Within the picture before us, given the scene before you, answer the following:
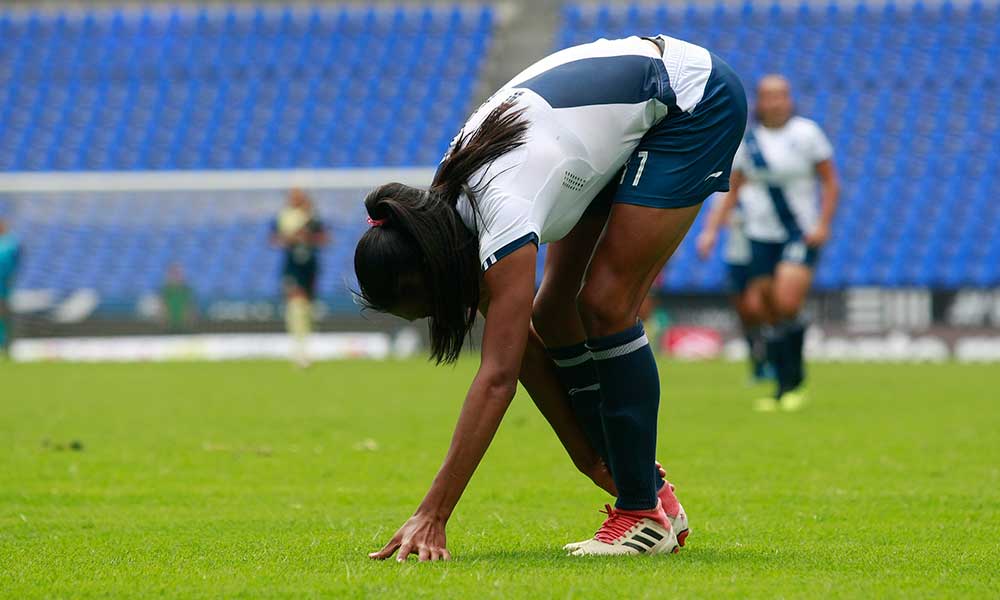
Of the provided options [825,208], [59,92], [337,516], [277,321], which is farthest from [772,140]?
[59,92]

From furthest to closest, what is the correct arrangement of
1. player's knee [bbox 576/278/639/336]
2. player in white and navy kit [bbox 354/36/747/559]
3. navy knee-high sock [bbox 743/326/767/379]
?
navy knee-high sock [bbox 743/326/767/379] < player's knee [bbox 576/278/639/336] < player in white and navy kit [bbox 354/36/747/559]

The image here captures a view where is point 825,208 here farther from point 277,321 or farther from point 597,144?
point 277,321

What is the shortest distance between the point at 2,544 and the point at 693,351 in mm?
15951

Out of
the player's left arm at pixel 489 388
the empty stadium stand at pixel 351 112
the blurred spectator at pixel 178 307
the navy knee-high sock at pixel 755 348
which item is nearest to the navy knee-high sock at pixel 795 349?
the navy knee-high sock at pixel 755 348

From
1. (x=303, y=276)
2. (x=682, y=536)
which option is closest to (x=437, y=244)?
(x=682, y=536)

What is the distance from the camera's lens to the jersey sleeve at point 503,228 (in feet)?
12.9

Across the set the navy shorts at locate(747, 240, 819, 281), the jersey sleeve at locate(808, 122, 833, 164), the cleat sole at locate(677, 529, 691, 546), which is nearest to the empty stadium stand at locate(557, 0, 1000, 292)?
the navy shorts at locate(747, 240, 819, 281)

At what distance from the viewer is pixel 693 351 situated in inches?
786

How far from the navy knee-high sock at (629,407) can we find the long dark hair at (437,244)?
19.0 inches

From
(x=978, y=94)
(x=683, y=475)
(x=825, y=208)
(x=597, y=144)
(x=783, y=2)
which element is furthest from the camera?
(x=783, y=2)

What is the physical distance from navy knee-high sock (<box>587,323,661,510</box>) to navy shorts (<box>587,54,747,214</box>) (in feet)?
1.42

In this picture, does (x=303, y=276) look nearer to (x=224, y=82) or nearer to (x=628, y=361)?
(x=224, y=82)

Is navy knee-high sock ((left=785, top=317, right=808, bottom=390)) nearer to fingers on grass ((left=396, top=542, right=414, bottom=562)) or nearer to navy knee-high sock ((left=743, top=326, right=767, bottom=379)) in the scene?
navy knee-high sock ((left=743, top=326, right=767, bottom=379))

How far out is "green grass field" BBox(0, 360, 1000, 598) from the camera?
12.7ft
